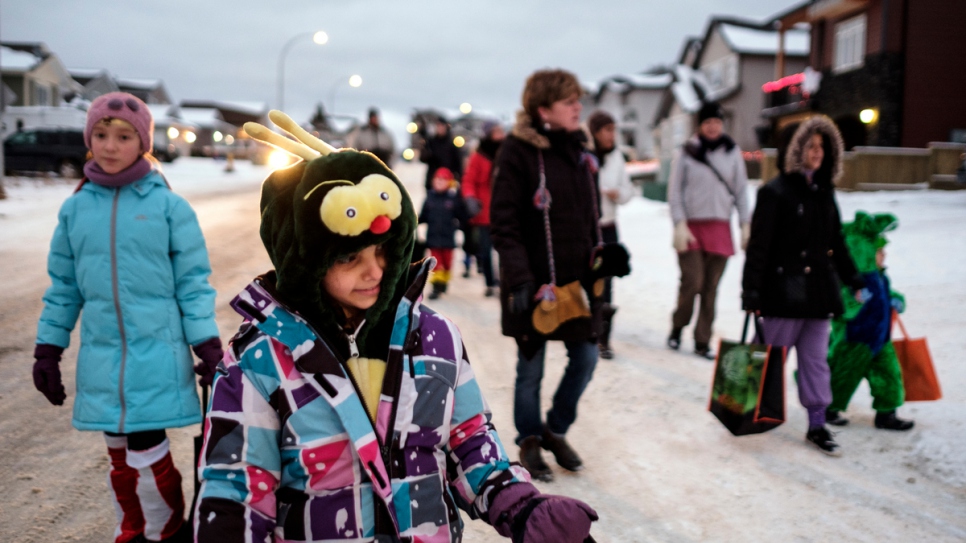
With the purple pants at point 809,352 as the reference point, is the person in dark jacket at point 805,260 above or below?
above

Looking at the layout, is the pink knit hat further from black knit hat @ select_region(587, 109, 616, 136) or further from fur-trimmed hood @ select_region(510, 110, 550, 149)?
black knit hat @ select_region(587, 109, 616, 136)

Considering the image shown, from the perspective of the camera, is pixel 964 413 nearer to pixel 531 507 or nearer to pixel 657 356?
pixel 657 356

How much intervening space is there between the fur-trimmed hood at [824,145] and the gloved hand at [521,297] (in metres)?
2.05

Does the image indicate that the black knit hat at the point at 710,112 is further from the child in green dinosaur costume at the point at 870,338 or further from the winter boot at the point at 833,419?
the winter boot at the point at 833,419

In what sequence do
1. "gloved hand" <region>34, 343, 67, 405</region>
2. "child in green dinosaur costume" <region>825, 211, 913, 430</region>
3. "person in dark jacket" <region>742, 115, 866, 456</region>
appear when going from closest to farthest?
1. "gloved hand" <region>34, 343, 67, 405</region>
2. "person in dark jacket" <region>742, 115, 866, 456</region>
3. "child in green dinosaur costume" <region>825, 211, 913, 430</region>

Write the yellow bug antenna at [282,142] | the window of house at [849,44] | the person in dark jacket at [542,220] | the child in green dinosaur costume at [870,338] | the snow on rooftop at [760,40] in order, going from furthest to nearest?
1. the snow on rooftop at [760,40]
2. the window of house at [849,44]
3. the child in green dinosaur costume at [870,338]
4. the person in dark jacket at [542,220]
5. the yellow bug antenna at [282,142]

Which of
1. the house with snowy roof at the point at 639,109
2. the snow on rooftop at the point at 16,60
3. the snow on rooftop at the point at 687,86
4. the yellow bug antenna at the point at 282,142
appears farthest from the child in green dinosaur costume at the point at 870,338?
the snow on rooftop at the point at 16,60

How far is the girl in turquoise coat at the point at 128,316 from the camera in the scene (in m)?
2.85

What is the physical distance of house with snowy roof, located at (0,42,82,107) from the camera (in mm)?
40219

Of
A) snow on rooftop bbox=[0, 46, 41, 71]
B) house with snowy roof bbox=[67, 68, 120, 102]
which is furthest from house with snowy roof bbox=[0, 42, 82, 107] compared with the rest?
house with snowy roof bbox=[67, 68, 120, 102]

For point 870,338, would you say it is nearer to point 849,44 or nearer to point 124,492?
point 124,492

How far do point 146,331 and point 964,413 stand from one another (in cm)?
502

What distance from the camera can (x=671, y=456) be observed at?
14.3 ft

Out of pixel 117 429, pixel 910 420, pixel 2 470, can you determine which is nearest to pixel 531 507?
pixel 117 429
